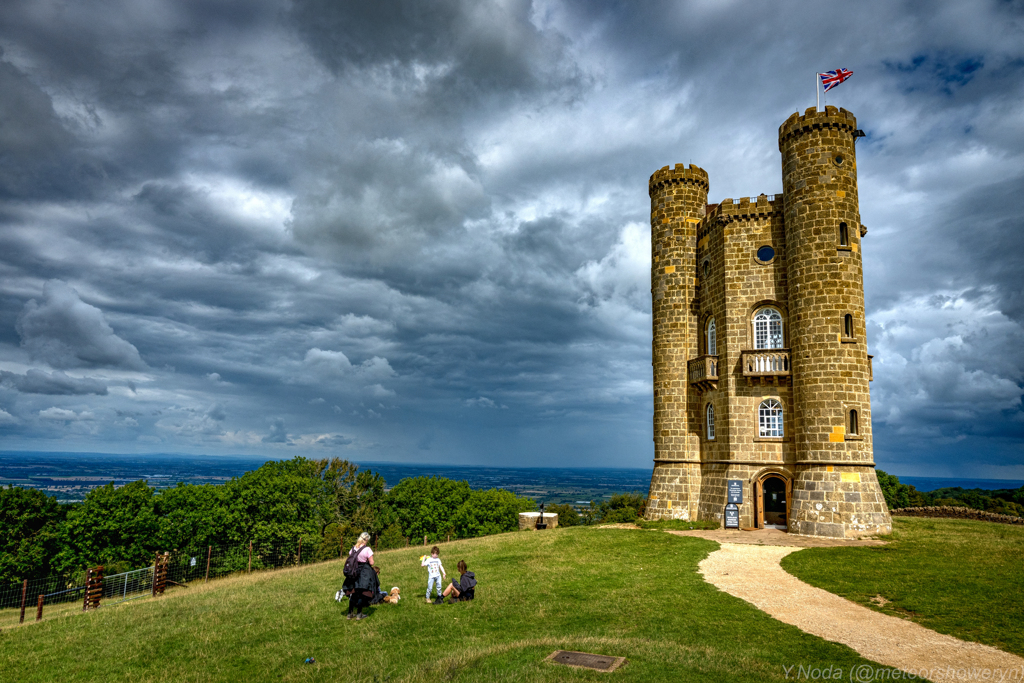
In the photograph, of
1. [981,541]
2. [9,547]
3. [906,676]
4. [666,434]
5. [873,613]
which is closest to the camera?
[906,676]

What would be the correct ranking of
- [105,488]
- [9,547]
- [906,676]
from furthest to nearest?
[105,488] < [9,547] < [906,676]

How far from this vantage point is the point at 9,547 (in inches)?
1682

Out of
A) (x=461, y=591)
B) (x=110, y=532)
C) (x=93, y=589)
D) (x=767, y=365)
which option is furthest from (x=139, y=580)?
(x=767, y=365)

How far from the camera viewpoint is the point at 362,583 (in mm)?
15719

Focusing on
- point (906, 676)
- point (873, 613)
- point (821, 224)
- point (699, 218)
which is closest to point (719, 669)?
point (906, 676)

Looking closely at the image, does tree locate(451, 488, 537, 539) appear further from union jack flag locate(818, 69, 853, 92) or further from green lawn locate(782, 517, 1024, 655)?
union jack flag locate(818, 69, 853, 92)

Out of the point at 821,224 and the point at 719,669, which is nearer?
the point at 719,669

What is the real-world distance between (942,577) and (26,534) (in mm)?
56528

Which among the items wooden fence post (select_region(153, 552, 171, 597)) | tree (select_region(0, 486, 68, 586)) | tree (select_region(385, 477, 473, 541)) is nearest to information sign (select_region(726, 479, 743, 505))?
wooden fence post (select_region(153, 552, 171, 597))

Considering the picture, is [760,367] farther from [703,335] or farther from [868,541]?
[868,541]

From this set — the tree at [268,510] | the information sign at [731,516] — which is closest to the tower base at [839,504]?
the information sign at [731,516]

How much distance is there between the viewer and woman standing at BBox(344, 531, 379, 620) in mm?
15734

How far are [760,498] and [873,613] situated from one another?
622 inches

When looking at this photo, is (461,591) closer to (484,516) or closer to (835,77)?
(835,77)
